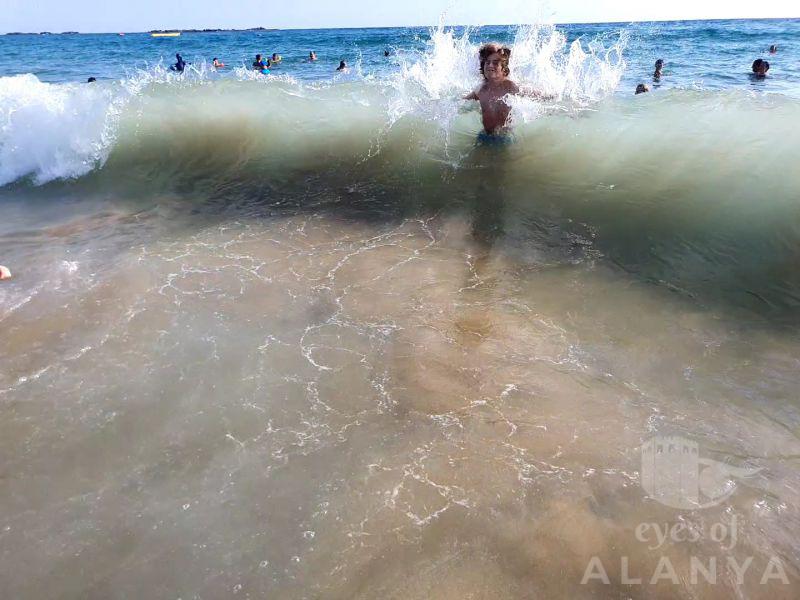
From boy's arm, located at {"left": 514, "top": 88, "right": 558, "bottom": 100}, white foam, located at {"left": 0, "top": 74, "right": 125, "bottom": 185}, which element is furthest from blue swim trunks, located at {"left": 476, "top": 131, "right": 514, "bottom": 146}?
white foam, located at {"left": 0, "top": 74, "right": 125, "bottom": 185}

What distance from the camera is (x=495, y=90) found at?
7.91 metres

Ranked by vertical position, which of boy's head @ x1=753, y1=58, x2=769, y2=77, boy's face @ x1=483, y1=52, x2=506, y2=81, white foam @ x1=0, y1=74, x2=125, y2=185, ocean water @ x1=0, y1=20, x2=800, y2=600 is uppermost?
boy's face @ x1=483, y1=52, x2=506, y2=81

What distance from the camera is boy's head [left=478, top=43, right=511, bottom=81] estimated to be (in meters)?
7.50

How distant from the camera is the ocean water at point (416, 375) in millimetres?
2359

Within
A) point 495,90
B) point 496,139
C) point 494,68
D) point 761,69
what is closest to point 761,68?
point 761,69

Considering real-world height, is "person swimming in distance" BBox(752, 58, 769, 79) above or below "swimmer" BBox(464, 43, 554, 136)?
below

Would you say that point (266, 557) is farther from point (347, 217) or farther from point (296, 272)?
point (347, 217)

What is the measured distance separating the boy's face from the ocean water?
1.20 m

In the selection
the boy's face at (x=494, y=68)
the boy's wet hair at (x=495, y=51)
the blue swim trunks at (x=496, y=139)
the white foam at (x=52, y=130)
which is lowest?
the blue swim trunks at (x=496, y=139)

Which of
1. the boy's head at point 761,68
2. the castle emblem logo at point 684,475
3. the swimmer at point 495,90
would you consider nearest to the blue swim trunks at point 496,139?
the swimmer at point 495,90

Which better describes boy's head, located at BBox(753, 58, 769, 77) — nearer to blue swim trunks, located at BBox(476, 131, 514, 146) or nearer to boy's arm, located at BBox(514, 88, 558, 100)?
boy's arm, located at BBox(514, 88, 558, 100)

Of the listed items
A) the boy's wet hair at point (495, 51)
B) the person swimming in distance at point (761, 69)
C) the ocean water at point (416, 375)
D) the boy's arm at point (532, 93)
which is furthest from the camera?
the person swimming in distance at point (761, 69)

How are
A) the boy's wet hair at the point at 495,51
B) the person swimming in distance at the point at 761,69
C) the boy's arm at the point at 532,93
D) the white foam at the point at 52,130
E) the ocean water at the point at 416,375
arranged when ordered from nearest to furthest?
1. the ocean water at the point at 416,375
2. the boy's wet hair at the point at 495,51
3. the boy's arm at the point at 532,93
4. the white foam at the point at 52,130
5. the person swimming in distance at the point at 761,69

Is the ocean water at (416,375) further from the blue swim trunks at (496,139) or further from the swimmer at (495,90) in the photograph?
the swimmer at (495,90)
